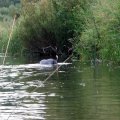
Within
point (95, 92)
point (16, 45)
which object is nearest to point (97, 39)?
point (95, 92)

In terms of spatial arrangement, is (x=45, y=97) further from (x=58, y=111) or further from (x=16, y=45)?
(x=16, y=45)

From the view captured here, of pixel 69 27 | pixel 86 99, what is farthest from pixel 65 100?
pixel 69 27

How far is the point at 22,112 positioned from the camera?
1296 centimetres

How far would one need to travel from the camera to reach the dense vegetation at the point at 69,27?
2719 cm

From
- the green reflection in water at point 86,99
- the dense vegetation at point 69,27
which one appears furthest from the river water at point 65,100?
the dense vegetation at point 69,27

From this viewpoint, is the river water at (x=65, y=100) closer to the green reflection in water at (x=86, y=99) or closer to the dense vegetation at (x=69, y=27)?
the green reflection in water at (x=86, y=99)

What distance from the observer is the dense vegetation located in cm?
2719

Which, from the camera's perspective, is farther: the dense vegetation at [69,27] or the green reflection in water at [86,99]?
the dense vegetation at [69,27]

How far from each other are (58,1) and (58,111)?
29446mm

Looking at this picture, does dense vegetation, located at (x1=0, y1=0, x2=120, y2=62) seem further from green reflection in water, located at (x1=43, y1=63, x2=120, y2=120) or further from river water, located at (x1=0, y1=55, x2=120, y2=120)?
river water, located at (x1=0, y1=55, x2=120, y2=120)

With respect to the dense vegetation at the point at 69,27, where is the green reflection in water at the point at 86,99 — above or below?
below

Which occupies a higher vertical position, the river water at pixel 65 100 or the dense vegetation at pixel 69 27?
the dense vegetation at pixel 69 27

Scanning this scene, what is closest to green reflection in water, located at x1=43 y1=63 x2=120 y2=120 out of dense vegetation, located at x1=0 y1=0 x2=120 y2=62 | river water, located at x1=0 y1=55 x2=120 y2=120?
river water, located at x1=0 y1=55 x2=120 y2=120

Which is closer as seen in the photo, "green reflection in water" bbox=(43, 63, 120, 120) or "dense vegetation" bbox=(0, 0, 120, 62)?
"green reflection in water" bbox=(43, 63, 120, 120)
